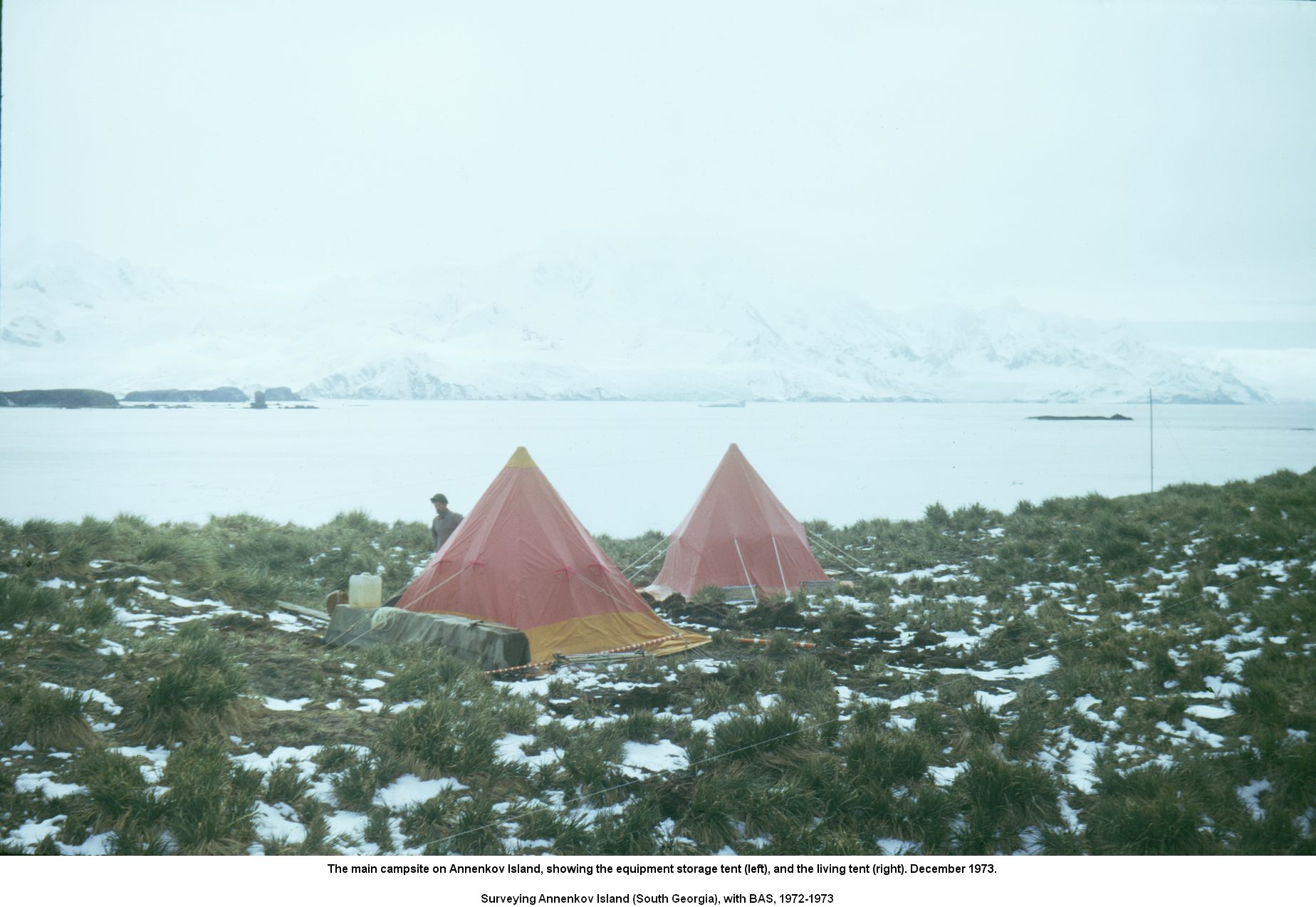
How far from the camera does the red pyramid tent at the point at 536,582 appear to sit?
8.15 meters

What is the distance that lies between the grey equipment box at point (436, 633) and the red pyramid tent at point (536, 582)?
13.7 inches

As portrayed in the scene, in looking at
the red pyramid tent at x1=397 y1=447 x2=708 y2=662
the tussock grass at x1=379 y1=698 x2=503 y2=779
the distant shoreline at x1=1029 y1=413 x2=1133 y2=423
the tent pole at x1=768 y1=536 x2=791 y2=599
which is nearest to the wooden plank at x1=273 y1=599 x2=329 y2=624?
the red pyramid tent at x1=397 y1=447 x2=708 y2=662

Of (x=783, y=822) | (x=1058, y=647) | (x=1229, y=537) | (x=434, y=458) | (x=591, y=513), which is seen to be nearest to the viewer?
(x=783, y=822)

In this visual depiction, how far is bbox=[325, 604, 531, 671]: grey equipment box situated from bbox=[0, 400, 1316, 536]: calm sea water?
11.4 ft

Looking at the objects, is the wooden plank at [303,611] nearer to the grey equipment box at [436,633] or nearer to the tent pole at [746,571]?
the grey equipment box at [436,633]

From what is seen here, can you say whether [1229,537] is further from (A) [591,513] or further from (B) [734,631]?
(A) [591,513]

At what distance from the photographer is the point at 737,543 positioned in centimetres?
1155

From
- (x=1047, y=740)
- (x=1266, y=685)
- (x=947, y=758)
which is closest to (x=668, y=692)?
(x=947, y=758)

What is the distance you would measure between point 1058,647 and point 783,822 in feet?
13.2

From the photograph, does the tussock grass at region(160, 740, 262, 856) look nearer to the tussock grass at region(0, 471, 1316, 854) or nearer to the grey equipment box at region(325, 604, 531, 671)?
the tussock grass at region(0, 471, 1316, 854)

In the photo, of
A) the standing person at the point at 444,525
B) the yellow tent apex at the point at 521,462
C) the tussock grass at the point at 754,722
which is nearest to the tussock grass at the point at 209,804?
the tussock grass at the point at 754,722

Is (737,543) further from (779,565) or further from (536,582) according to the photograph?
(536,582)

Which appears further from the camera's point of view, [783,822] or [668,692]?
[668,692]

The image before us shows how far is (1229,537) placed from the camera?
8914 mm
